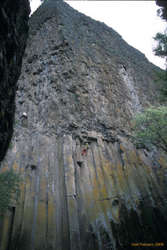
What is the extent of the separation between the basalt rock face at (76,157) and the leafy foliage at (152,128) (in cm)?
81

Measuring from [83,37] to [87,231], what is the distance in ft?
46.9

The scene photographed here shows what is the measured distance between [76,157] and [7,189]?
344 cm

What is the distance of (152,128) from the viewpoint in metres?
11.0

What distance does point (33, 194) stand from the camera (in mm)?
7465

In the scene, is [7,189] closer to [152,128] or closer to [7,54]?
[7,54]

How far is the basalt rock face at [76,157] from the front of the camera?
22.8 ft

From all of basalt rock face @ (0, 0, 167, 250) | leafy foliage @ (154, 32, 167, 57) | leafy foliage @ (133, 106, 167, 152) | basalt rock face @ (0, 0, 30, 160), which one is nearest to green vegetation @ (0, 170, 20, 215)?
basalt rock face @ (0, 0, 167, 250)

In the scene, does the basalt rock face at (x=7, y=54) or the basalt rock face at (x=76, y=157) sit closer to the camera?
the basalt rock face at (x=7, y=54)

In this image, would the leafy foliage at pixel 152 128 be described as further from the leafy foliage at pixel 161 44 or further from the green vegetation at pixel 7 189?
the green vegetation at pixel 7 189

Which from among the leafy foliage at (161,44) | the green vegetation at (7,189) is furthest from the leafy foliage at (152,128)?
the green vegetation at (7,189)

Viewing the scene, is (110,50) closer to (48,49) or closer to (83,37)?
(83,37)

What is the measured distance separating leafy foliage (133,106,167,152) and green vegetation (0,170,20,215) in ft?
23.8

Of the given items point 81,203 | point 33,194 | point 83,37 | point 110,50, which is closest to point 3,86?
point 33,194

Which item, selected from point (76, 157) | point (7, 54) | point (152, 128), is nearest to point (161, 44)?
point (152, 128)
